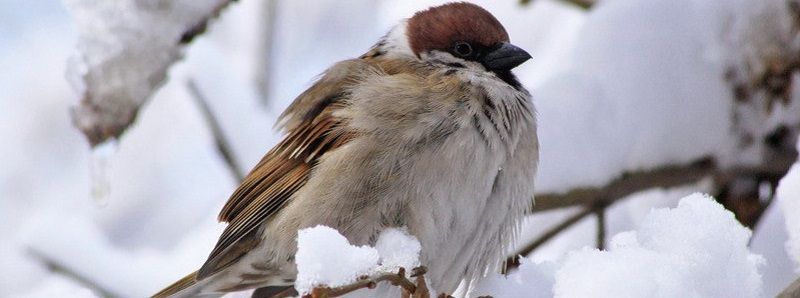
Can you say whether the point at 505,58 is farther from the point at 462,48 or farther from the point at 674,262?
the point at 674,262

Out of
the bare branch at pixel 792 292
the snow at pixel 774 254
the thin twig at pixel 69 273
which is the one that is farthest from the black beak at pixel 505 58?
the bare branch at pixel 792 292

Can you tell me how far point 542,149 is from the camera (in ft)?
10.1

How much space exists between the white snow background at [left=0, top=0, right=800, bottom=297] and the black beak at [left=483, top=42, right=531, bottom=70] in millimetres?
228

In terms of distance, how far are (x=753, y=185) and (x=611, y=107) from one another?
0.43m

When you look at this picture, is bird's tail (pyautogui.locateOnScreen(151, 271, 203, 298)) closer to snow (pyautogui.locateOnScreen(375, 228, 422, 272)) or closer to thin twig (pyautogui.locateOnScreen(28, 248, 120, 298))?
thin twig (pyautogui.locateOnScreen(28, 248, 120, 298))

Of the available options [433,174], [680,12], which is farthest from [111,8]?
[680,12]

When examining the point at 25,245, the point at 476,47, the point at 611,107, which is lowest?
the point at 611,107

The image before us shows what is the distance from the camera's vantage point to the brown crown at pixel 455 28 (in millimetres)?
2971

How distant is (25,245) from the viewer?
371cm

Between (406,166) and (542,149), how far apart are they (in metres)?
0.70

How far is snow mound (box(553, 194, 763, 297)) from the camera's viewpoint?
143 cm

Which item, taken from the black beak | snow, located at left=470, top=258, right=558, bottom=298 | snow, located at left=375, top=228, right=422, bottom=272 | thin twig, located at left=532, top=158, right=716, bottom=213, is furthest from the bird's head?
snow, located at left=470, top=258, right=558, bottom=298

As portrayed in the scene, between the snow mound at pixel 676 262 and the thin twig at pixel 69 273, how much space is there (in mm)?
2206

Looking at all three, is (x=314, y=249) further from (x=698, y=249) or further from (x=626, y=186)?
(x=626, y=186)
